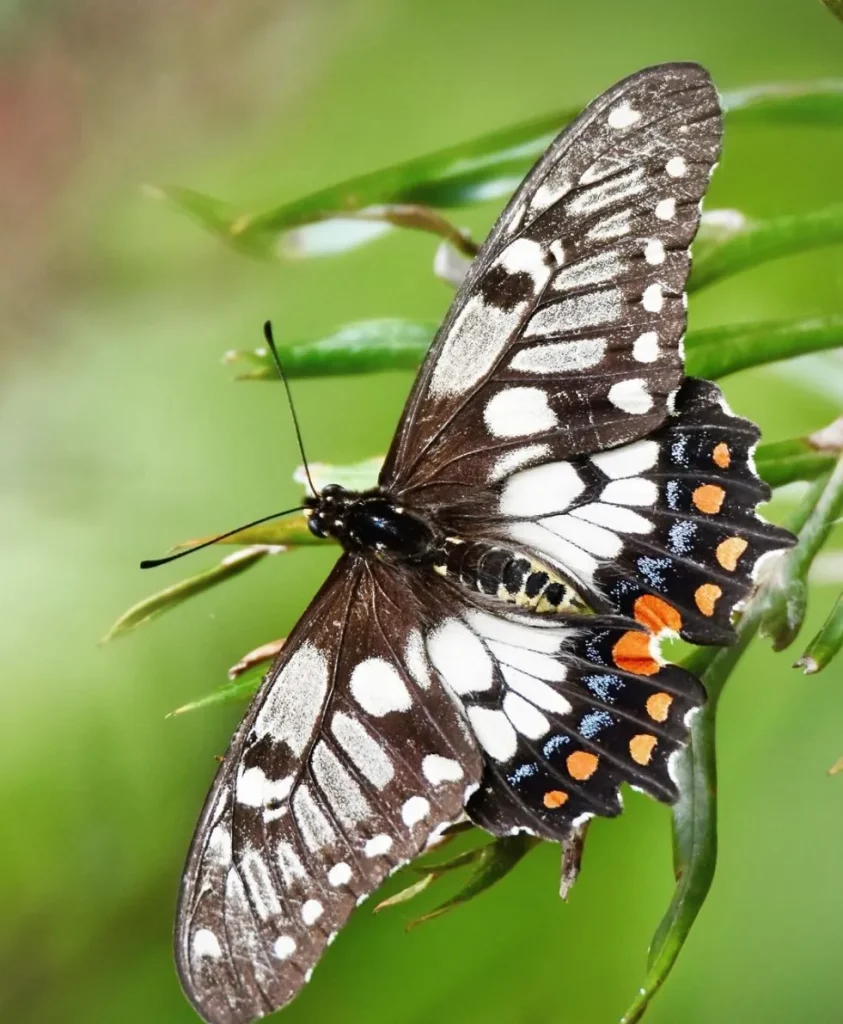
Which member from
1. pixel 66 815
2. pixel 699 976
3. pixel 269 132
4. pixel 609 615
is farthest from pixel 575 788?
pixel 269 132

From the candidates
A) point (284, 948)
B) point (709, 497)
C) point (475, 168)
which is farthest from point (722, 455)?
point (284, 948)

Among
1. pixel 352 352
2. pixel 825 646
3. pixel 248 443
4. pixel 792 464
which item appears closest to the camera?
pixel 825 646

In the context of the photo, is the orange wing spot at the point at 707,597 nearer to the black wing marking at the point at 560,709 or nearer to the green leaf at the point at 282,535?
the black wing marking at the point at 560,709

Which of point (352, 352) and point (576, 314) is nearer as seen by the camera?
point (576, 314)

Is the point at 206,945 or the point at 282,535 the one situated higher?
the point at 282,535

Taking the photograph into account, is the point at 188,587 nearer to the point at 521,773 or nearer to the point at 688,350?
the point at 521,773

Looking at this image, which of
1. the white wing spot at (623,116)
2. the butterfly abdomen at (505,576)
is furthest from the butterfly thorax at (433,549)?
the white wing spot at (623,116)
